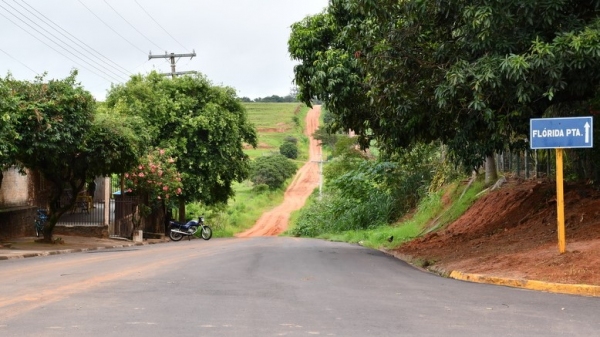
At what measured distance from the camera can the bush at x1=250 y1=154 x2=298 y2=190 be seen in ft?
289

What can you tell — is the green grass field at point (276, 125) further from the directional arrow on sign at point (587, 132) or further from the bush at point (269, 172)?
the directional arrow on sign at point (587, 132)

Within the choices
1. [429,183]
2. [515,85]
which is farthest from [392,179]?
[515,85]

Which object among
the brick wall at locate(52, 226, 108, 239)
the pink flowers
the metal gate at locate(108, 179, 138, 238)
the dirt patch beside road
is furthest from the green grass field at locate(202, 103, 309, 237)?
the dirt patch beside road

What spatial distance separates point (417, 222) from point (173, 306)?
25.4m

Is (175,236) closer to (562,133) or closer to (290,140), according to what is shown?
(562,133)

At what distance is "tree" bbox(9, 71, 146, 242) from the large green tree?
12410 mm

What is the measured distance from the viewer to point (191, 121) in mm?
40219

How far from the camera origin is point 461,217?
26.7 metres

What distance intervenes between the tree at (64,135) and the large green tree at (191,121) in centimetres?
1241

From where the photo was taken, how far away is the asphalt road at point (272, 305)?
7680 mm

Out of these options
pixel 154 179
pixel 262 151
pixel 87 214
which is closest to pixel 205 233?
pixel 154 179

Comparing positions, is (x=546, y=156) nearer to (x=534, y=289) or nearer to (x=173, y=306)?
(x=534, y=289)

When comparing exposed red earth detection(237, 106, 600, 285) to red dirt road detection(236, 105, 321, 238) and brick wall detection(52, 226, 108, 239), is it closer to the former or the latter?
brick wall detection(52, 226, 108, 239)

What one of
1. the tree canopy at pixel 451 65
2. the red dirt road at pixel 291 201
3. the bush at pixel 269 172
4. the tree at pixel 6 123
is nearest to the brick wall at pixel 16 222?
the tree at pixel 6 123
